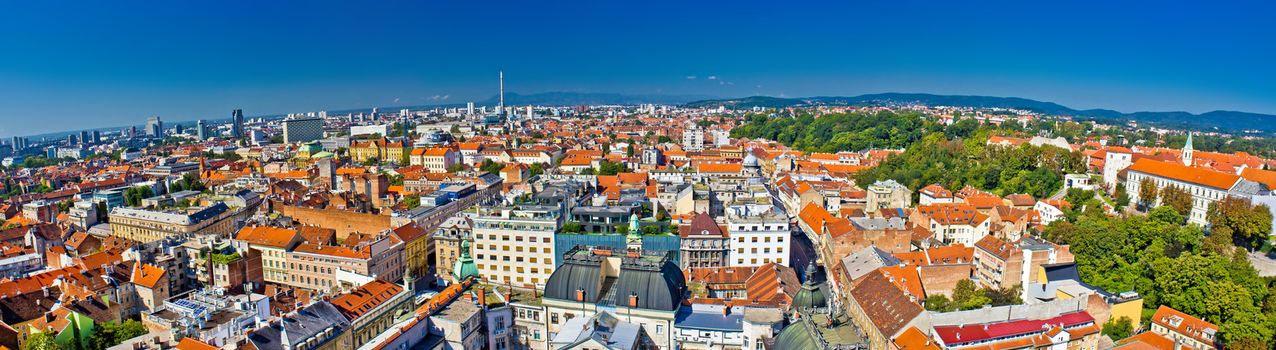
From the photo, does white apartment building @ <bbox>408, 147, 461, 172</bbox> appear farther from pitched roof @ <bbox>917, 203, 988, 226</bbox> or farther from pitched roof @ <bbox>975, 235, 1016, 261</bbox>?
pitched roof @ <bbox>975, 235, 1016, 261</bbox>

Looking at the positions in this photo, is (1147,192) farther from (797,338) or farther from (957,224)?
(797,338)

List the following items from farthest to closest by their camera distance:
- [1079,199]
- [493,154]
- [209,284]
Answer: [493,154] → [1079,199] → [209,284]

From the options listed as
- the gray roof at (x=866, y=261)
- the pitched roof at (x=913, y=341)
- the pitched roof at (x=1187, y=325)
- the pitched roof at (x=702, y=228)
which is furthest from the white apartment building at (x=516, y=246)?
the pitched roof at (x=1187, y=325)

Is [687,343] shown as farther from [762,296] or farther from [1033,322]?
[1033,322]

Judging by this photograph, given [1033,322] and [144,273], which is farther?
[144,273]

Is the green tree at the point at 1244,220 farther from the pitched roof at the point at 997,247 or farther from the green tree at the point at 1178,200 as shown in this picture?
the pitched roof at the point at 997,247

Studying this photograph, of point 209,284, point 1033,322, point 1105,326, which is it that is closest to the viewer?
point 1033,322

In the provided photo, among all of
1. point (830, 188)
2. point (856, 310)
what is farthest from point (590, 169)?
point (856, 310)
